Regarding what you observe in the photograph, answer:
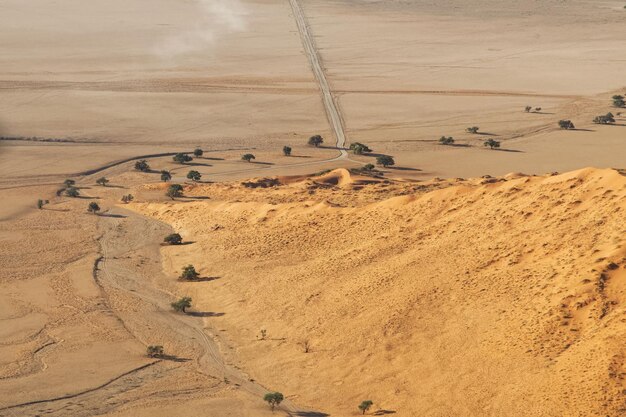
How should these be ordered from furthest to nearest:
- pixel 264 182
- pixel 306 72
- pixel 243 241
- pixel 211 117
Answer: pixel 306 72
pixel 211 117
pixel 264 182
pixel 243 241

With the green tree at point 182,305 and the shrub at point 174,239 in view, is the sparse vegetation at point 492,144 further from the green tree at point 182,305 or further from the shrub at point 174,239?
the green tree at point 182,305

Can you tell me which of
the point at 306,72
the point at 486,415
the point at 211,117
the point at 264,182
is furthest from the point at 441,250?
the point at 306,72

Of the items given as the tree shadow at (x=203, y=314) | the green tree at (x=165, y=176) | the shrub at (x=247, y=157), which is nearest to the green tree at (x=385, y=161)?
the shrub at (x=247, y=157)

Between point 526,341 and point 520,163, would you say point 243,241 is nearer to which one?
point 526,341

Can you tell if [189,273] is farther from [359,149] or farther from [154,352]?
[359,149]

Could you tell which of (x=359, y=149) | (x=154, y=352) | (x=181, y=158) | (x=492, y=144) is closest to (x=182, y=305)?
(x=154, y=352)
